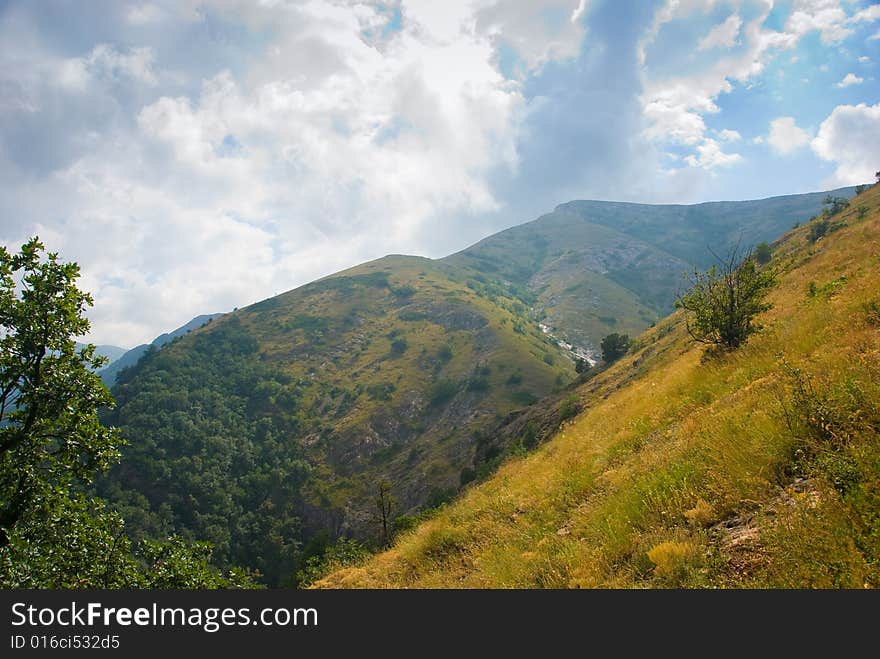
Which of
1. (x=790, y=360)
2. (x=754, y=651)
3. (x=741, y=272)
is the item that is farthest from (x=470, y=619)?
(x=741, y=272)

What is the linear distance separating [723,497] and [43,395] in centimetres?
1776

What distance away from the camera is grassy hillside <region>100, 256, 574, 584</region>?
110750 millimetres

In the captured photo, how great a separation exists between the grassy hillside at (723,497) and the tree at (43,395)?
30.2ft

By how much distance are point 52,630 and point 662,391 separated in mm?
18577

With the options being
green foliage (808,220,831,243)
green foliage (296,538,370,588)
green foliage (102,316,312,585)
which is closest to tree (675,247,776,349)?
green foliage (296,538,370,588)

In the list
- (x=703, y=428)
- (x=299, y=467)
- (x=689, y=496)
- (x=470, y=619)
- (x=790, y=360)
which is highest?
(x=790, y=360)

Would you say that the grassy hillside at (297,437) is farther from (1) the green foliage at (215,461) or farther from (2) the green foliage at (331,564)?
(2) the green foliage at (331,564)

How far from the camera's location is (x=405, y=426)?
15162 cm

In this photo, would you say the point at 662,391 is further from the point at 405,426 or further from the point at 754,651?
the point at 405,426

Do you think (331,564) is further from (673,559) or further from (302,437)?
(302,437)

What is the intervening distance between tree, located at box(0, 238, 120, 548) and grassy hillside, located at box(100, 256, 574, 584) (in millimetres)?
66082

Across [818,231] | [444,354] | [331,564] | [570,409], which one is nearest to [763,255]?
[818,231]

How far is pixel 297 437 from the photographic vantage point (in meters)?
155

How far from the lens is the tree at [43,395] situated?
468 inches
